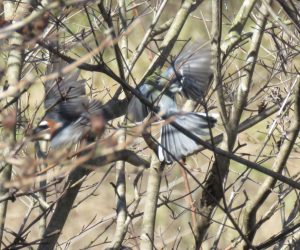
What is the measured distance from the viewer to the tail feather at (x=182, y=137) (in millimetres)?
3230

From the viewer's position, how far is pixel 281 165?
2920 mm

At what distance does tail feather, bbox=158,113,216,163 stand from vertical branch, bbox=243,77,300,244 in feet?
1.09

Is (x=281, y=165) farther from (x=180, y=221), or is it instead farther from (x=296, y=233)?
(x=180, y=221)

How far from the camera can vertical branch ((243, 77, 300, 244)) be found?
2779mm

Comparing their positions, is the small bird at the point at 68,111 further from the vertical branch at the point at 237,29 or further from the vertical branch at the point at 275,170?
the vertical branch at the point at 275,170

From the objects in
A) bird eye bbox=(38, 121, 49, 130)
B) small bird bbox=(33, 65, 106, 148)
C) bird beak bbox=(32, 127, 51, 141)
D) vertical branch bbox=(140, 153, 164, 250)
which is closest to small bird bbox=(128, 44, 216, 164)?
vertical branch bbox=(140, 153, 164, 250)

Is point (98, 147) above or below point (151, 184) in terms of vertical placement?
below

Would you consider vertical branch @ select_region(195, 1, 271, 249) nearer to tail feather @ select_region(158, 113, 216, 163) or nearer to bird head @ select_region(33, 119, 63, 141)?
tail feather @ select_region(158, 113, 216, 163)

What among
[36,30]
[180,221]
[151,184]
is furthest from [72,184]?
[180,221]

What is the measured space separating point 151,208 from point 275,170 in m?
0.66

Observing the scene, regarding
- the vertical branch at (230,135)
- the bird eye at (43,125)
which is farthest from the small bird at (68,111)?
the vertical branch at (230,135)

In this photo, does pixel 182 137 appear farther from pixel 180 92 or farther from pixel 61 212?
pixel 61 212

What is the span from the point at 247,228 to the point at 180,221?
4696 millimetres

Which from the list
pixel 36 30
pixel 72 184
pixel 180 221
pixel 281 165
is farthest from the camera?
pixel 180 221
